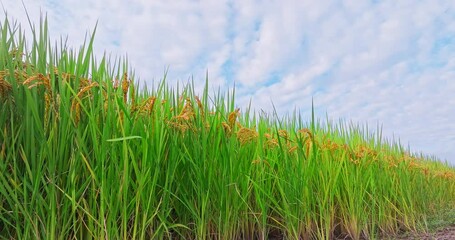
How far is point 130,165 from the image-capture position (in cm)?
163

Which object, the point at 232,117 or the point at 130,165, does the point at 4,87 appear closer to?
the point at 130,165

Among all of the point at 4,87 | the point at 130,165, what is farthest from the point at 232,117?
the point at 4,87

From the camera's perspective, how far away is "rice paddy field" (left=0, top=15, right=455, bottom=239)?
1.39 metres

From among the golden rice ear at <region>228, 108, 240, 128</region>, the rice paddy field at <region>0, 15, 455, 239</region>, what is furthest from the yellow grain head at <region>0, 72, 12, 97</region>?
the golden rice ear at <region>228, 108, 240, 128</region>

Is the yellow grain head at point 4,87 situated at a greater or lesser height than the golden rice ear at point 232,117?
greater

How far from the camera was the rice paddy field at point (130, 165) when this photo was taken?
1.39 metres

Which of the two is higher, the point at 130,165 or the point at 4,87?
the point at 4,87

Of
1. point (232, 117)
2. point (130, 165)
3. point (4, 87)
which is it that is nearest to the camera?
point (4, 87)

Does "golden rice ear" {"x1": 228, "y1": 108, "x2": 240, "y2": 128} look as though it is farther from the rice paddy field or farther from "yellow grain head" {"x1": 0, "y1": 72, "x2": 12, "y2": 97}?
"yellow grain head" {"x1": 0, "y1": 72, "x2": 12, "y2": 97}

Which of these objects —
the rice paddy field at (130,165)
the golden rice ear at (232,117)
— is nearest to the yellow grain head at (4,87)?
the rice paddy field at (130,165)

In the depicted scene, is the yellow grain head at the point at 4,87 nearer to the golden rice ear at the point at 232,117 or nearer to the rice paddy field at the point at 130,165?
the rice paddy field at the point at 130,165

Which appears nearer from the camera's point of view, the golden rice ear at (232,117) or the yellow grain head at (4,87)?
the yellow grain head at (4,87)

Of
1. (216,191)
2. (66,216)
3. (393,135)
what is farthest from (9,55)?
(393,135)

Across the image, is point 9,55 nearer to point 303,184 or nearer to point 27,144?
point 27,144
